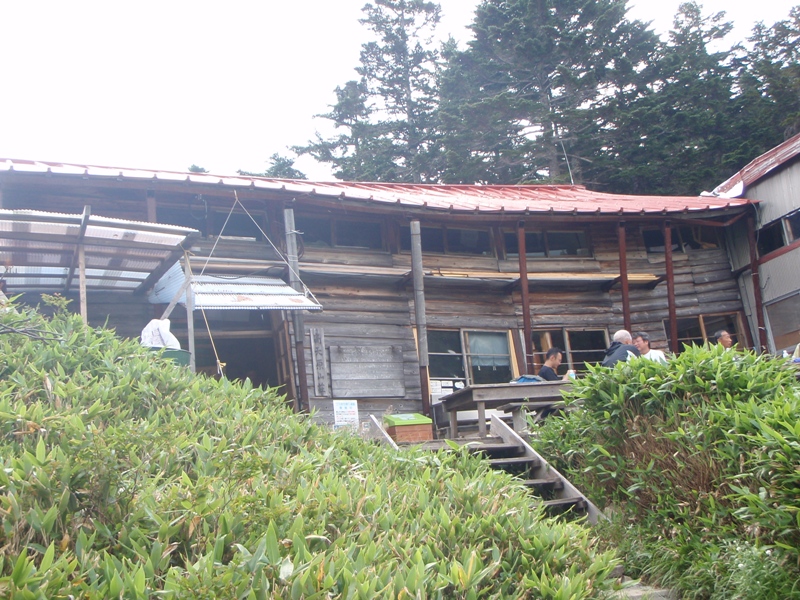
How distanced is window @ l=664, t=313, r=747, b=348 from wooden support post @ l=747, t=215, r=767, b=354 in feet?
1.29

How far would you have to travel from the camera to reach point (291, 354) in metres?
12.2

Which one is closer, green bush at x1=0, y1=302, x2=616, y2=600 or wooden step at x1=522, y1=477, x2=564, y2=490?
green bush at x1=0, y1=302, x2=616, y2=600

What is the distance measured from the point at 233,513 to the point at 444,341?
33.6 feet

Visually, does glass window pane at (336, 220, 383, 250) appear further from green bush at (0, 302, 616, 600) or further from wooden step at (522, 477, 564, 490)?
green bush at (0, 302, 616, 600)

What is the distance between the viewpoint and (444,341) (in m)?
14.2

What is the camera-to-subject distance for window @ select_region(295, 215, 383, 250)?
13.7 meters

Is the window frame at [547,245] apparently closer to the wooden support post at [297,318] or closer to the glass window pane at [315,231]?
the glass window pane at [315,231]

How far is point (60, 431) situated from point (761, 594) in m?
4.53

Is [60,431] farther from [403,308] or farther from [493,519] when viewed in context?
[403,308]

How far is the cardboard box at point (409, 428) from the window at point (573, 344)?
5.77 meters

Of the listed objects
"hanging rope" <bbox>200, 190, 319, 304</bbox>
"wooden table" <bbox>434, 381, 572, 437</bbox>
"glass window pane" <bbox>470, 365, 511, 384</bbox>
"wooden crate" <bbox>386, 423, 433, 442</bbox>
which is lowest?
"wooden crate" <bbox>386, 423, 433, 442</bbox>

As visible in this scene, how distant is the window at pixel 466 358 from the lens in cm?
1393

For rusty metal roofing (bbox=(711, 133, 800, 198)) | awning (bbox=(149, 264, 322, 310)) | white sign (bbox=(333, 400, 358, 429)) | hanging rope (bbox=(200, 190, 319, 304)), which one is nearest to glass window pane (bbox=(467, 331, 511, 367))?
white sign (bbox=(333, 400, 358, 429))

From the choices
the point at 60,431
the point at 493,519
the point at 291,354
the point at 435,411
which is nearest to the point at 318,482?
the point at 493,519
